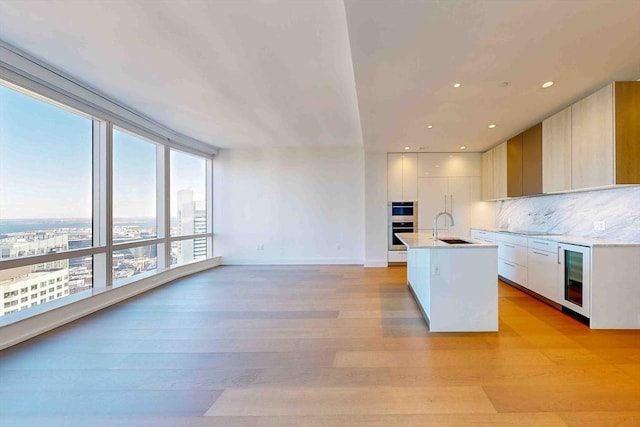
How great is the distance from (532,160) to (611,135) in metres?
1.50

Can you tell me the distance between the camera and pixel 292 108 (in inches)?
173

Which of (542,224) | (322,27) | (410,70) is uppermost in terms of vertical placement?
(322,27)

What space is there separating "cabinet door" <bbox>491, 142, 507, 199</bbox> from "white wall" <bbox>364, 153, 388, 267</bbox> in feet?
7.20

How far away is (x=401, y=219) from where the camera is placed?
656 cm

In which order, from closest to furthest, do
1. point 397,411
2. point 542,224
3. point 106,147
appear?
1. point 397,411
2. point 106,147
3. point 542,224

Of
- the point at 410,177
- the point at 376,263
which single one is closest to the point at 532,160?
the point at 410,177

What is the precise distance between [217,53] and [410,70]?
6.31 feet

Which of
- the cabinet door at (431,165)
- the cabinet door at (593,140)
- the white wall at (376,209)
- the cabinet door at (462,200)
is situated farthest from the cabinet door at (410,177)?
the cabinet door at (593,140)

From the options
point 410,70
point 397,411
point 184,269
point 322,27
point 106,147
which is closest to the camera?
point 397,411

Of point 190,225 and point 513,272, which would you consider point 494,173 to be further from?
point 190,225

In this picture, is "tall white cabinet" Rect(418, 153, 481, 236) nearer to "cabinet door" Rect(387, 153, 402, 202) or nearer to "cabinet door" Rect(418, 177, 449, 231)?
"cabinet door" Rect(418, 177, 449, 231)

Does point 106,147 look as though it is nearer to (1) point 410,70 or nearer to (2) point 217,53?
(2) point 217,53

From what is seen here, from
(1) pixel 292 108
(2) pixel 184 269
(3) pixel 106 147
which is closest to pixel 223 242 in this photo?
(2) pixel 184 269

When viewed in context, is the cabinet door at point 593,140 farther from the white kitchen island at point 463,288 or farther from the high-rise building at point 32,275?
the high-rise building at point 32,275
